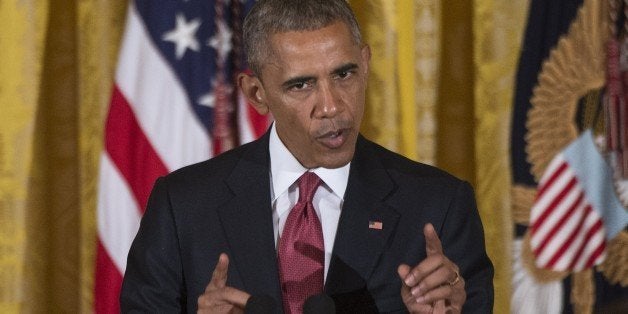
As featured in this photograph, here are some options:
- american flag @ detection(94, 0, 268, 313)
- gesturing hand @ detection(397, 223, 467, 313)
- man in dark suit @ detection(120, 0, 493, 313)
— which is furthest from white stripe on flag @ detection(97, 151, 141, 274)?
gesturing hand @ detection(397, 223, 467, 313)

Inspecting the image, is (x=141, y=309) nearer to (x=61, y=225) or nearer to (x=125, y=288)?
(x=125, y=288)

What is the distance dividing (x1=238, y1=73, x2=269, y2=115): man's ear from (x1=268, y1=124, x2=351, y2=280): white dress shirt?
11cm

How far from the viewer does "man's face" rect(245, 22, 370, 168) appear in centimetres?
186

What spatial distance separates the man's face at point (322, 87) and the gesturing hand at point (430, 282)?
1.09 ft

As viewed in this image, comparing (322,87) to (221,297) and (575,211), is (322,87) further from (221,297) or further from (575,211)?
(575,211)

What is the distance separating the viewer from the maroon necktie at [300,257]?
1.86 meters

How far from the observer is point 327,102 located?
184 cm

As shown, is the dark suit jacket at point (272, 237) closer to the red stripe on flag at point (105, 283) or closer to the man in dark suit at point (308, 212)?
the man in dark suit at point (308, 212)

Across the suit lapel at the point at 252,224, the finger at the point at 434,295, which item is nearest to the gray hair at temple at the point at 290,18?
the suit lapel at the point at 252,224

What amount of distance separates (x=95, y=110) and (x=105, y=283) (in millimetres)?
585

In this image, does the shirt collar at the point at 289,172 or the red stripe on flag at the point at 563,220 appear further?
the red stripe on flag at the point at 563,220

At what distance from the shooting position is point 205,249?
1910 millimetres

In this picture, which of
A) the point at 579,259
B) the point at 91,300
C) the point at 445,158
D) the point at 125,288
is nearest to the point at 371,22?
the point at 445,158

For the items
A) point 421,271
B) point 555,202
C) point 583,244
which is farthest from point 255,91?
point 583,244
